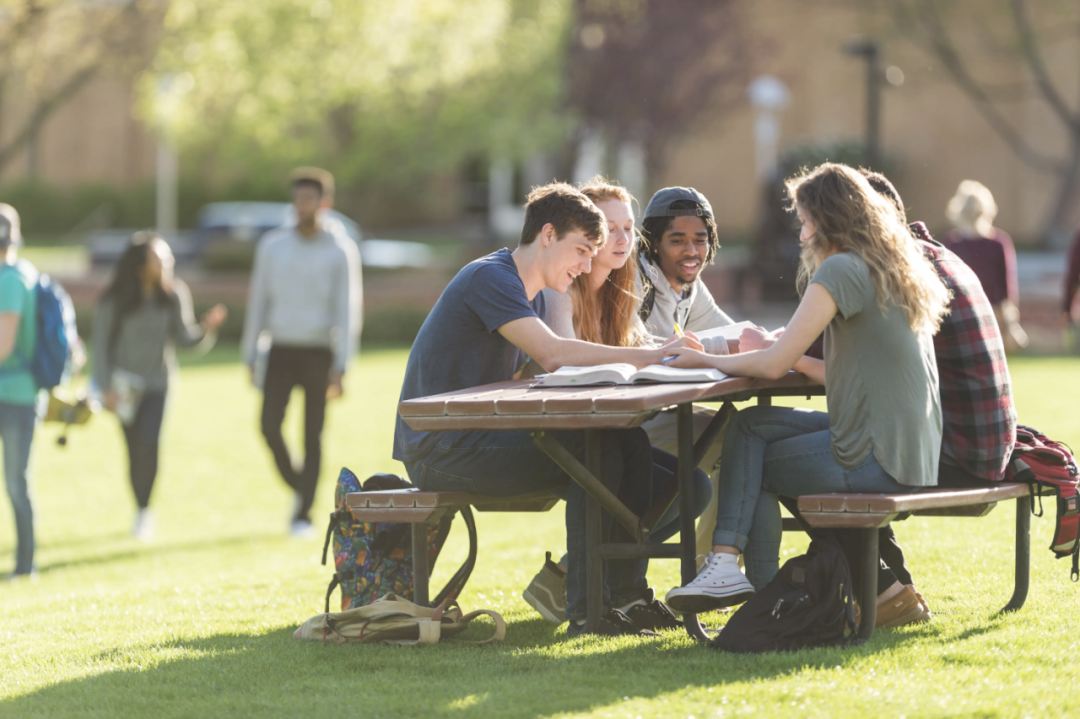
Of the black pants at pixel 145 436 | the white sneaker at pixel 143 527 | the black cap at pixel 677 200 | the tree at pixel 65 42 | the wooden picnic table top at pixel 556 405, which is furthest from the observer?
the tree at pixel 65 42

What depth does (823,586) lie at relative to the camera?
181 inches

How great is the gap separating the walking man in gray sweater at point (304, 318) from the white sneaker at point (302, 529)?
42 centimetres

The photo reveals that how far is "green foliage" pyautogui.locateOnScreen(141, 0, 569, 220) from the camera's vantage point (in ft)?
78.7

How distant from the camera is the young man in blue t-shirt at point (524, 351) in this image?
193 inches

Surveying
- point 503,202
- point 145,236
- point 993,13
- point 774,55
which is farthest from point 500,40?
point 145,236

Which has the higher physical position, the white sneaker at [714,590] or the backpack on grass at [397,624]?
the white sneaker at [714,590]

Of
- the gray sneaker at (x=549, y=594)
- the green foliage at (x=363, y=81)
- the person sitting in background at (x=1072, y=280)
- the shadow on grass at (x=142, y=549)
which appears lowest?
the shadow on grass at (x=142, y=549)

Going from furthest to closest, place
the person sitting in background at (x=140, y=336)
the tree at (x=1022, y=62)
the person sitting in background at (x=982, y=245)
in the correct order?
the tree at (x=1022, y=62) < the person sitting in background at (x=982, y=245) < the person sitting in background at (x=140, y=336)

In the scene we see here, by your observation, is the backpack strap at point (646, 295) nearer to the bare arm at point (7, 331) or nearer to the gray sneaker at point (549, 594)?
the gray sneaker at point (549, 594)

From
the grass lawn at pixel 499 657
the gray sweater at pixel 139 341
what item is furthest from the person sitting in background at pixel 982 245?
the gray sweater at pixel 139 341

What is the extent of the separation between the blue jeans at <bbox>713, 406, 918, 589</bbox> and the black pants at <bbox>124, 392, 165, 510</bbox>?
6.05 meters

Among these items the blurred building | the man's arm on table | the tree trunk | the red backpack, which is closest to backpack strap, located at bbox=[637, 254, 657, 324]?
the man's arm on table

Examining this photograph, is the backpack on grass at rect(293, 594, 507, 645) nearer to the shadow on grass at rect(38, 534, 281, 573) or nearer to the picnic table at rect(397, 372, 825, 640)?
the picnic table at rect(397, 372, 825, 640)

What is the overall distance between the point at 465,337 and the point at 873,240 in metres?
1.51
